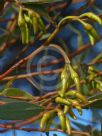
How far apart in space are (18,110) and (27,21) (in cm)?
11

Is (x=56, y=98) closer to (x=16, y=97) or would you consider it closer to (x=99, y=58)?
(x=16, y=97)

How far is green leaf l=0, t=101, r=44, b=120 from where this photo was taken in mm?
507

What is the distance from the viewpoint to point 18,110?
519mm

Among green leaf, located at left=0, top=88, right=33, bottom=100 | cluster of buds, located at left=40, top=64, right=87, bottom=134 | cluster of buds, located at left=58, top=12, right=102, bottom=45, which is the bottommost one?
cluster of buds, located at left=40, top=64, right=87, bottom=134

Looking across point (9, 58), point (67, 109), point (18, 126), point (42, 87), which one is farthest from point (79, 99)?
point (9, 58)

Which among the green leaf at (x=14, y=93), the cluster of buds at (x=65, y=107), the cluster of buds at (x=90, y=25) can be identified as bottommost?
the cluster of buds at (x=65, y=107)

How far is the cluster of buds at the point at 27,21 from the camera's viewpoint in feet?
1.75

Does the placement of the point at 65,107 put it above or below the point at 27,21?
below

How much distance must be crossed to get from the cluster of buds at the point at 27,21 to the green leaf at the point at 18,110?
9 centimetres

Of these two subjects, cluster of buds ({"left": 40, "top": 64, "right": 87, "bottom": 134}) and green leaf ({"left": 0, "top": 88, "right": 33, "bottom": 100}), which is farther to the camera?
green leaf ({"left": 0, "top": 88, "right": 33, "bottom": 100})

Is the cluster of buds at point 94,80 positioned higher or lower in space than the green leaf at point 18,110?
higher

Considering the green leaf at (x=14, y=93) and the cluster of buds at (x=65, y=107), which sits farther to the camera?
the green leaf at (x=14, y=93)

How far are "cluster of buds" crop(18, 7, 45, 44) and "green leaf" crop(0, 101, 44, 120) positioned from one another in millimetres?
85

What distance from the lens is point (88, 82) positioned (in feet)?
1.90
